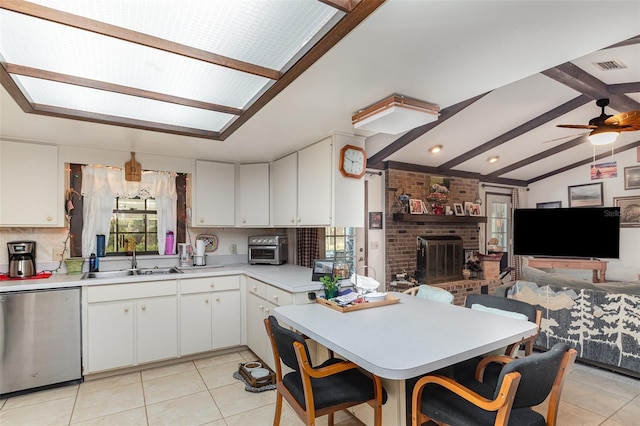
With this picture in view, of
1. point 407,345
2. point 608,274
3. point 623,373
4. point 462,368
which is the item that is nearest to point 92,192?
point 407,345

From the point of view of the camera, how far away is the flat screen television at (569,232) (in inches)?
213

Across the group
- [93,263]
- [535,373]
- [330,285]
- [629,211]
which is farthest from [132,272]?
[629,211]

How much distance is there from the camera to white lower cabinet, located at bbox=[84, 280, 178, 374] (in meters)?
2.94

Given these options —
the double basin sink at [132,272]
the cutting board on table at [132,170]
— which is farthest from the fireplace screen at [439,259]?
the cutting board on table at [132,170]

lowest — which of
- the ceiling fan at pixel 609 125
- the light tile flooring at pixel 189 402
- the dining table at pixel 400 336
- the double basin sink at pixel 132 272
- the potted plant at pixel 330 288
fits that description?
the light tile flooring at pixel 189 402

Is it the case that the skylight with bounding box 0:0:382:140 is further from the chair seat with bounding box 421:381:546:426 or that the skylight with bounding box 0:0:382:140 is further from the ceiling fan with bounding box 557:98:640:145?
the ceiling fan with bounding box 557:98:640:145

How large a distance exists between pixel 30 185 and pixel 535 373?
394cm

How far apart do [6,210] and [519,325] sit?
4.02m

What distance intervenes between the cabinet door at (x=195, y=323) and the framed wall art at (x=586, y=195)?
7164mm

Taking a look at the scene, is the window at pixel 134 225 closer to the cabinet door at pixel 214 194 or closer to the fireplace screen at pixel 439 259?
the cabinet door at pixel 214 194

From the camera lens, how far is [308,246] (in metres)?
3.97

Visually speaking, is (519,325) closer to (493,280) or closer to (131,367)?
(131,367)

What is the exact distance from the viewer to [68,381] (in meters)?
2.85

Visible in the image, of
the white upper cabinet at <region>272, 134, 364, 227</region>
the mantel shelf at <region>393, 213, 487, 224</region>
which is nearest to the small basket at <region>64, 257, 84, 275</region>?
the white upper cabinet at <region>272, 134, 364, 227</region>
